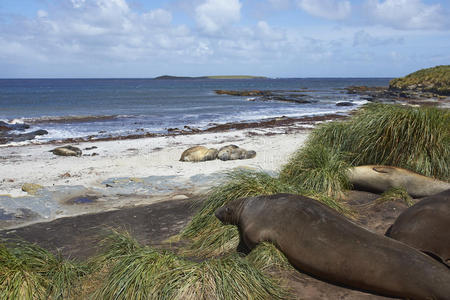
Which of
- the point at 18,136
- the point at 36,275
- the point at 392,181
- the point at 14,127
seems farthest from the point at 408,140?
the point at 14,127

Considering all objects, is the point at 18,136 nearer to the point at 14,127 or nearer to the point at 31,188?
the point at 14,127

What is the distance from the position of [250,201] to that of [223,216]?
57 centimetres

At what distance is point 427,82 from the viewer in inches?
2440

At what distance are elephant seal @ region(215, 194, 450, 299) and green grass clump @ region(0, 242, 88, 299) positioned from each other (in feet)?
7.05

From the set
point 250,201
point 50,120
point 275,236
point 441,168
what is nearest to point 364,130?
point 441,168

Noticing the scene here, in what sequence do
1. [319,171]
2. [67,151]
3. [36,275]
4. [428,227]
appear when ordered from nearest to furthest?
[36,275]
[428,227]
[319,171]
[67,151]

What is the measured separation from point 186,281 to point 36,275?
1.78 metres

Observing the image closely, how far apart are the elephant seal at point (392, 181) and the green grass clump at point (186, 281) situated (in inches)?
159

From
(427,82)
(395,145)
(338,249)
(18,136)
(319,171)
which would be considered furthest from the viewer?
(427,82)

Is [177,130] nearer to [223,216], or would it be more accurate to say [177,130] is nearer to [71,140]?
[71,140]

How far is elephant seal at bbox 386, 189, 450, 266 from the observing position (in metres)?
4.58

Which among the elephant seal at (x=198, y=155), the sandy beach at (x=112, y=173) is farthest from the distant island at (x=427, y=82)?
the elephant seal at (x=198, y=155)

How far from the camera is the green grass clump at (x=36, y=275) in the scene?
168 inches

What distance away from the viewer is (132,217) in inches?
309
